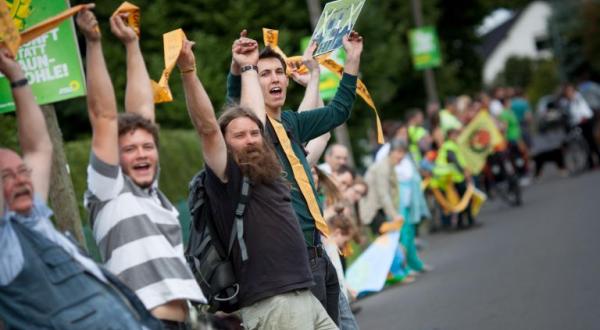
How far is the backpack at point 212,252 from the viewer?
6223 mm

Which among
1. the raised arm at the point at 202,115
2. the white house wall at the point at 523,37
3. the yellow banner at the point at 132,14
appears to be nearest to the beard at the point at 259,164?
the raised arm at the point at 202,115

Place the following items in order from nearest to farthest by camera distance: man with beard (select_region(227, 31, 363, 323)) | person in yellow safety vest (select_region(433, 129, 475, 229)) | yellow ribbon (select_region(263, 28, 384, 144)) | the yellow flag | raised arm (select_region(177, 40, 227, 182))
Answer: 1. raised arm (select_region(177, 40, 227, 182))
2. man with beard (select_region(227, 31, 363, 323))
3. yellow ribbon (select_region(263, 28, 384, 144))
4. person in yellow safety vest (select_region(433, 129, 475, 229))
5. the yellow flag

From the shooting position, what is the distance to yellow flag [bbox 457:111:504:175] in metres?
23.4

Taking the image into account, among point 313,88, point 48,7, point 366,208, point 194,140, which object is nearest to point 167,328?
point 313,88

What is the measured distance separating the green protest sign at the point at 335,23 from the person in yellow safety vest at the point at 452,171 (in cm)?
1397

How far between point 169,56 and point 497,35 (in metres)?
114

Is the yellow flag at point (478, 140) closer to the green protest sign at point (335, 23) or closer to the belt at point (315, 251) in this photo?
the green protest sign at point (335, 23)

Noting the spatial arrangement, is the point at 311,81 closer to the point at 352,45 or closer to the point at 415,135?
the point at 352,45

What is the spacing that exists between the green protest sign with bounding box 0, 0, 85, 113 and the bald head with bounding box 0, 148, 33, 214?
334 cm

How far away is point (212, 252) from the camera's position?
6.34 meters

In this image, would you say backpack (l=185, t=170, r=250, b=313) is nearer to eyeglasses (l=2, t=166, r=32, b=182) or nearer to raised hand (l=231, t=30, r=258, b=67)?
raised hand (l=231, t=30, r=258, b=67)

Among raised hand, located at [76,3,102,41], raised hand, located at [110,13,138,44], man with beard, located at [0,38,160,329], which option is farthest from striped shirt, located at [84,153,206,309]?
raised hand, located at [110,13,138,44]

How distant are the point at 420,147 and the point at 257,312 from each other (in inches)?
668

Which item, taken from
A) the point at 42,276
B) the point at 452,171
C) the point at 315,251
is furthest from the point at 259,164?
the point at 452,171
